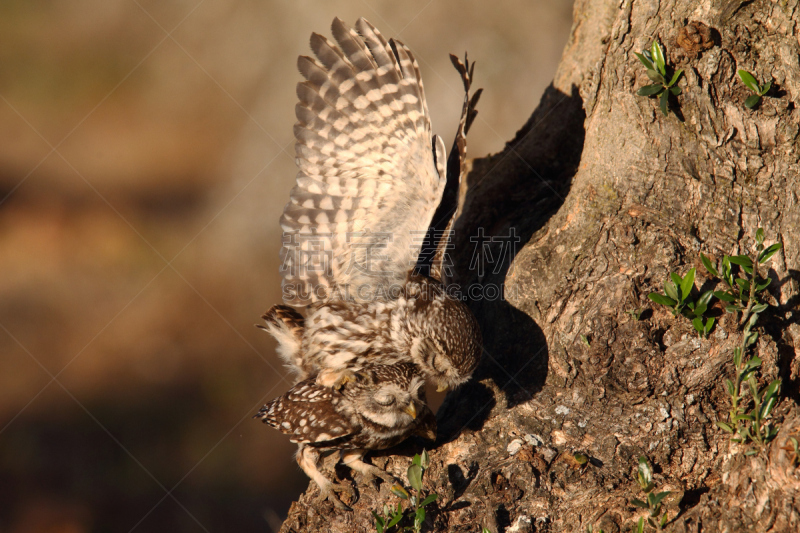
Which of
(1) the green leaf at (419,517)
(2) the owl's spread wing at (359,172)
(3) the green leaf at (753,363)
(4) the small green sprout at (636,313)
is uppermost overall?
(2) the owl's spread wing at (359,172)

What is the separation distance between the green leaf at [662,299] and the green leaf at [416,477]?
1427 millimetres

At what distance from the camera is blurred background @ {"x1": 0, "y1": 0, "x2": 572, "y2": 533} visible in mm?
6840

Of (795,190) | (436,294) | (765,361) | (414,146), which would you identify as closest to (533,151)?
(414,146)

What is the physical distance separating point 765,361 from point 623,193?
110 centimetres

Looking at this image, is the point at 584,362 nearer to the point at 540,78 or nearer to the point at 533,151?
the point at 533,151

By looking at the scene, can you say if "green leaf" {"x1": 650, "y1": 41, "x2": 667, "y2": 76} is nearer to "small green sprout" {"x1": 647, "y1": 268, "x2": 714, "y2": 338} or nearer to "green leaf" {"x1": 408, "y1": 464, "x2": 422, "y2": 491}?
"small green sprout" {"x1": 647, "y1": 268, "x2": 714, "y2": 338}

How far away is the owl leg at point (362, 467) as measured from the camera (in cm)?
292

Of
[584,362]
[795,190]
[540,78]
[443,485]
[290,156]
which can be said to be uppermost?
[540,78]

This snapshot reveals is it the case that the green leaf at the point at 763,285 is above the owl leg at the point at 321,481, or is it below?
above

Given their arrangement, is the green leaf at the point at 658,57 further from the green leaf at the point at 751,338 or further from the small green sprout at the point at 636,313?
the green leaf at the point at 751,338

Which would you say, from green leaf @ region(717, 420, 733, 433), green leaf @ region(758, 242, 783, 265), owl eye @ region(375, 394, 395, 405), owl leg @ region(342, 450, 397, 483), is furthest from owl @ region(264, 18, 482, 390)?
green leaf @ region(758, 242, 783, 265)

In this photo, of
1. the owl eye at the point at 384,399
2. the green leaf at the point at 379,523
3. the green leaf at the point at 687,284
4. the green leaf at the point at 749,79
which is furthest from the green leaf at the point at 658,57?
the green leaf at the point at 379,523

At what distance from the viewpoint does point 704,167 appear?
2.85 meters

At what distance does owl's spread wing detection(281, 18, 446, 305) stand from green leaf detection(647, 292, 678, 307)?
4.57 ft
